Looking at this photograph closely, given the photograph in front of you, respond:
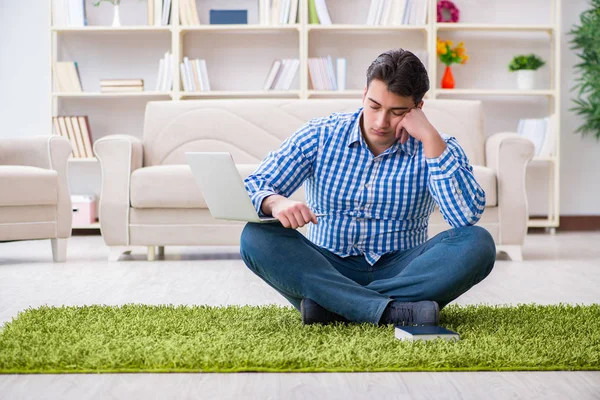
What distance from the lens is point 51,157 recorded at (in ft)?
12.5

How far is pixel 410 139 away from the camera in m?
2.08

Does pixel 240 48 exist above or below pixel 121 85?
above

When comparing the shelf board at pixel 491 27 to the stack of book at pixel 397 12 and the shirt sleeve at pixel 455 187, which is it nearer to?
the stack of book at pixel 397 12

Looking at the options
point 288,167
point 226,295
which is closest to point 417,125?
point 288,167

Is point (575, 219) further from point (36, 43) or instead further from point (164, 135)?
point (36, 43)

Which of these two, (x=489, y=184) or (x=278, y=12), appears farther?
(x=278, y=12)

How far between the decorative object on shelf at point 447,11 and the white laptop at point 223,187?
3801 millimetres

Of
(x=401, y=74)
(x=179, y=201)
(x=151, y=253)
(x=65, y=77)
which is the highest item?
(x=65, y=77)

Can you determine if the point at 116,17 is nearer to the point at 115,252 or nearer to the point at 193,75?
the point at 193,75

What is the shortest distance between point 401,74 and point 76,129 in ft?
12.2

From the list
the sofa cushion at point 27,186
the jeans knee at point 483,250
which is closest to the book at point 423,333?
the jeans knee at point 483,250

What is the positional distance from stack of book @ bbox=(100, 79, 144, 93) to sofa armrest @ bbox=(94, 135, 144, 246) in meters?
1.53

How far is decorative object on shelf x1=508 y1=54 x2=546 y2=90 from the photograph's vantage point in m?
5.38

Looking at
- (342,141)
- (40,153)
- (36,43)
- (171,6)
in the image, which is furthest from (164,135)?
(342,141)
